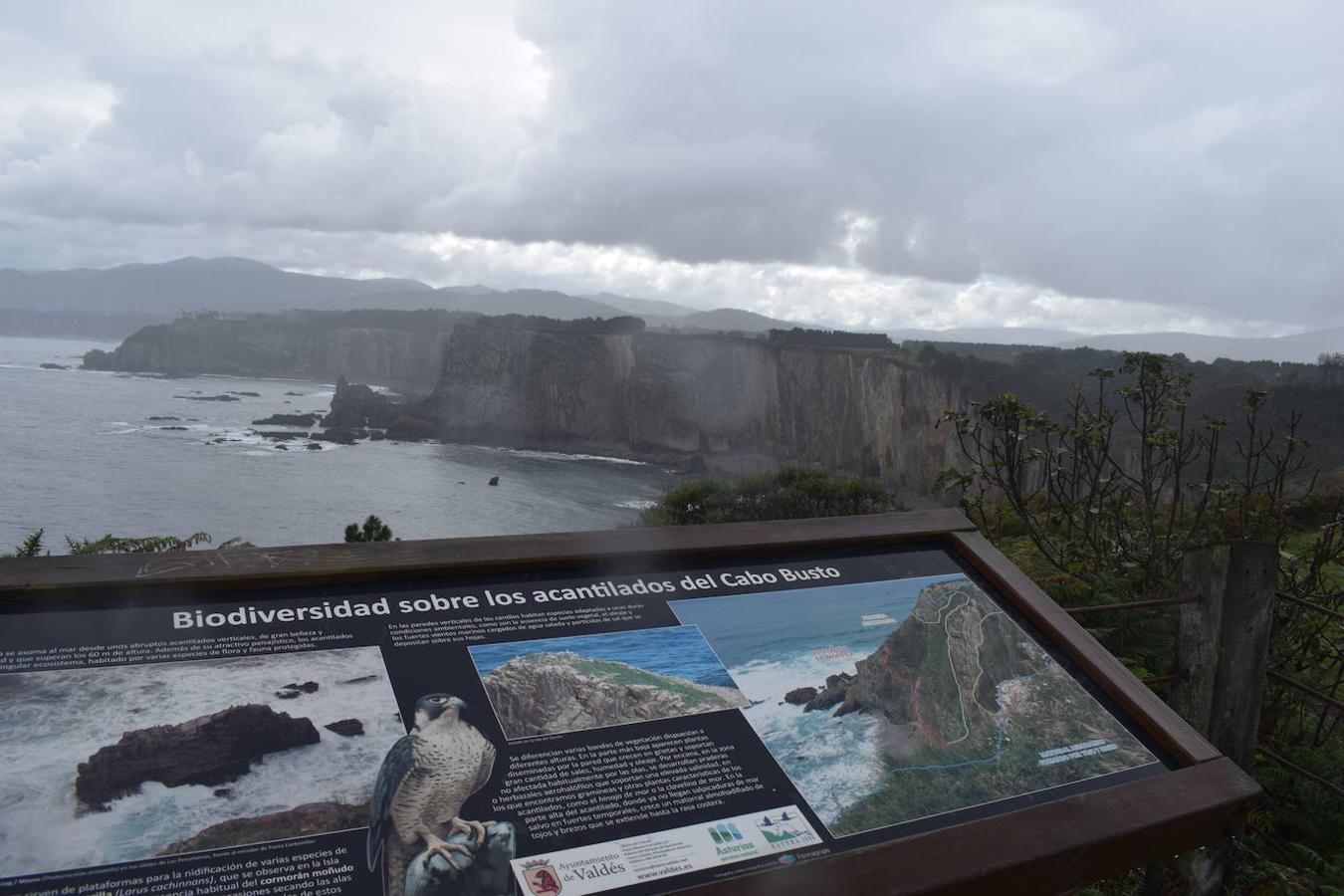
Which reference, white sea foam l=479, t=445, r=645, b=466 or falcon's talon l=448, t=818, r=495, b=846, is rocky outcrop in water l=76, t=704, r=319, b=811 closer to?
Answer: falcon's talon l=448, t=818, r=495, b=846

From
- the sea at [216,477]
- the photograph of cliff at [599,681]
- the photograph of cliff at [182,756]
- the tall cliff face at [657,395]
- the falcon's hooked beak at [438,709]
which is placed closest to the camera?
the photograph of cliff at [182,756]

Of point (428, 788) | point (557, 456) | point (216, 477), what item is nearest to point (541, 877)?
point (428, 788)

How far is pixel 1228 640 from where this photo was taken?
331 centimetres

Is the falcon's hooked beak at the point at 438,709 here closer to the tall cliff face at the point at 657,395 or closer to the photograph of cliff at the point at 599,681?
the photograph of cliff at the point at 599,681

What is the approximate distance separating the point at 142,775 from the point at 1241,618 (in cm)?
334

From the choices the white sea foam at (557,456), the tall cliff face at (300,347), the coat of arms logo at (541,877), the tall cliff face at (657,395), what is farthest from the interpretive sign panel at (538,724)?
the tall cliff face at (300,347)

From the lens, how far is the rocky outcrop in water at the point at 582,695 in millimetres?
2029

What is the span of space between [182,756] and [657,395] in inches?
1903

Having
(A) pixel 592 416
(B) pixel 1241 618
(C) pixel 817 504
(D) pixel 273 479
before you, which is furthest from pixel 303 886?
(A) pixel 592 416

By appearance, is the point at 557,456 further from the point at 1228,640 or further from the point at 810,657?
the point at 810,657

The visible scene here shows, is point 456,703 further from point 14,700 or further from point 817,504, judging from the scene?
point 817,504

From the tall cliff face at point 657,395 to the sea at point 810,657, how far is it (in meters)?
38.5

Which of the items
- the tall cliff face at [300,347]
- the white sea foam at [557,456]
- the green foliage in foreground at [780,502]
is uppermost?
the tall cliff face at [300,347]

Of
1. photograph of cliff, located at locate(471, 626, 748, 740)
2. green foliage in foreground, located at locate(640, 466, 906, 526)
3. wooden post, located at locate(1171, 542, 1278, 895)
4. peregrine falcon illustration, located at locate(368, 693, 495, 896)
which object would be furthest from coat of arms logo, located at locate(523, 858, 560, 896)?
green foliage in foreground, located at locate(640, 466, 906, 526)
